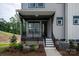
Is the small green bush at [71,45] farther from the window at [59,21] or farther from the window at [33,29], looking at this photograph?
the window at [33,29]

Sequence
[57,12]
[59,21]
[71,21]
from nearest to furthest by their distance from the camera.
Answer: [71,21]
[57,12]
[59,21]

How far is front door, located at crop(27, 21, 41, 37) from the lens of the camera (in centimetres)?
2274

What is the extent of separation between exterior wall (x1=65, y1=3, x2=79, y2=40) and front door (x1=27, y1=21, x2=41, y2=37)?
5629 mm

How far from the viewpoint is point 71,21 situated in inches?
699

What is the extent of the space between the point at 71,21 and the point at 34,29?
21.1 feet

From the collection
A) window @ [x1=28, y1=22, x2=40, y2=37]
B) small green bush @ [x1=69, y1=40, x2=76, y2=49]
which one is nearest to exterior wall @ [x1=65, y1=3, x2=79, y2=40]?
small green bush @ [x1=69, y1=40, x2=76, y2=49]

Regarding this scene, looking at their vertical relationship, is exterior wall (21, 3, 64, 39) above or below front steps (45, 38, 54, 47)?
above

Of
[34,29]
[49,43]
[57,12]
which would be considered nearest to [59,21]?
[57,12]

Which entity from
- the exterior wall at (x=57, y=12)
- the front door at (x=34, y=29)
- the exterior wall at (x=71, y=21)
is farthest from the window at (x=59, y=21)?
the front door at (x=34, y=29)

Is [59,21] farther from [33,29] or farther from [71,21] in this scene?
[33,29]

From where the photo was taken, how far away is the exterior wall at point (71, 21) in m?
17.7

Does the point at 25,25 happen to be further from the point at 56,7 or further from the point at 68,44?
the point at 68,44

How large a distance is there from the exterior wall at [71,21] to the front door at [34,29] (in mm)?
5629

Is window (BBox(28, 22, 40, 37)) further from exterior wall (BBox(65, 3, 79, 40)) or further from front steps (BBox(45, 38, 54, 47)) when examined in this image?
exterior wall (BBox(65, 3, 79, 40))
